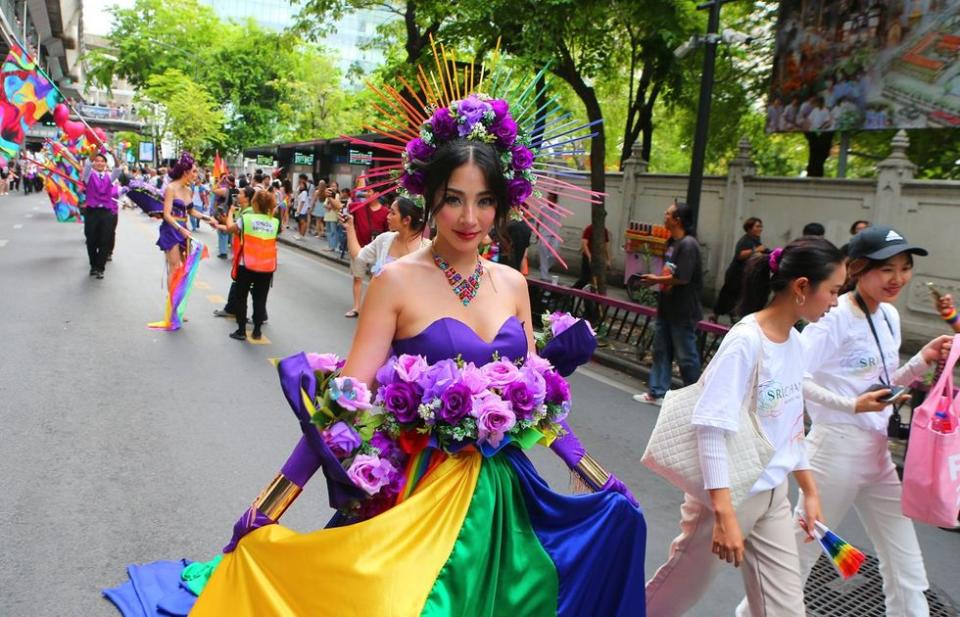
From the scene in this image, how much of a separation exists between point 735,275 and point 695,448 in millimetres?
8608

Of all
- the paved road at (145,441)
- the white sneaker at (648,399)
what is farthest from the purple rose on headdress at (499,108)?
the white sneaker at (648,399)

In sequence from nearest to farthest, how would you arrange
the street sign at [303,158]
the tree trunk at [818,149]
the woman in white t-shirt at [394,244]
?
the woman in white t-shirt at [394,244] → the tree trunk at [818,149] → the street sign at [303,158]

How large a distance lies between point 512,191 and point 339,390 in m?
0.96

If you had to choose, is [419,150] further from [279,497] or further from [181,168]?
[181,168]

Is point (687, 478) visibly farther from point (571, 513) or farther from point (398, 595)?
point (398, 595)

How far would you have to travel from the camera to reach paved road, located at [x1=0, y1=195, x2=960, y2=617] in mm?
3994

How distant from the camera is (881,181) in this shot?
13320 mm

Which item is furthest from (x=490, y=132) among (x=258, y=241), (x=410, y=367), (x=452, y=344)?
(x=258, y=241)

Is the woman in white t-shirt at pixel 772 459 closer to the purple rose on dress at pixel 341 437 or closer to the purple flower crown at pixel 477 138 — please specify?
the purple flower crown at pixel 477 138

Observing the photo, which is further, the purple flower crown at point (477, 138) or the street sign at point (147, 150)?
the street sign at point (147, 150)

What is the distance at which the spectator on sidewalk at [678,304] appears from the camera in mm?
7570

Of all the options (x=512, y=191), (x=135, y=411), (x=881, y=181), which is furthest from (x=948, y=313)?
(x=881, y=181)

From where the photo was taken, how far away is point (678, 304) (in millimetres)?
7707

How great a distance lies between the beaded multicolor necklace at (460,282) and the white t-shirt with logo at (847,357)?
1487 mm
